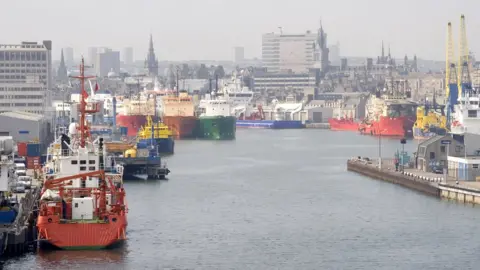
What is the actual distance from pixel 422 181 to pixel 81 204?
1419 centimetres

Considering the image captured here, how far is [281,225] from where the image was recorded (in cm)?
3081

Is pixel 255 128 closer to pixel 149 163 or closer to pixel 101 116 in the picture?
pixel 101 116

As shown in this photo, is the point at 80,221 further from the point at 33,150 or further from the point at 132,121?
the point at 132,121

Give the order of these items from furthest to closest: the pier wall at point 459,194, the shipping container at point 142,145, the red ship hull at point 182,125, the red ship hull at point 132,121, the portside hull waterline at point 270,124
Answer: the portside hull waterline at point 270,124, the red ship hull at point 132,121, the red ship hull at point 182,125, the shipping container at point 142,145, the pier wall at point 459,194

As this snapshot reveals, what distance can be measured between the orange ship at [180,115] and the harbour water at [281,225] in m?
28.5

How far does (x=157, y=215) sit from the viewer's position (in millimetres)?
32781

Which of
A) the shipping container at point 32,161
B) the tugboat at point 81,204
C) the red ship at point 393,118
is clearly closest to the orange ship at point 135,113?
the red ship at point 393,118

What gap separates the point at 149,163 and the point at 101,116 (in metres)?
34.0

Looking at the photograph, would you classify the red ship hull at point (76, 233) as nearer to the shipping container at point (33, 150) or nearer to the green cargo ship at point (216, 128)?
the shipping container at point (33, 150)

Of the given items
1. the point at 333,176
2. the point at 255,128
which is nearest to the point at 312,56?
the point at 255,128

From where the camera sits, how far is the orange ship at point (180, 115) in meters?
77.2

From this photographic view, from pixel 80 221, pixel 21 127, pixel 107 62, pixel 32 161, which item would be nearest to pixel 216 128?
pixel 21 127

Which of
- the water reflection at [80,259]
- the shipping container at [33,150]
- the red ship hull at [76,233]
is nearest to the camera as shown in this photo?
the water reflection at [80,259]

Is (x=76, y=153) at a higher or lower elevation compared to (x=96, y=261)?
higher
